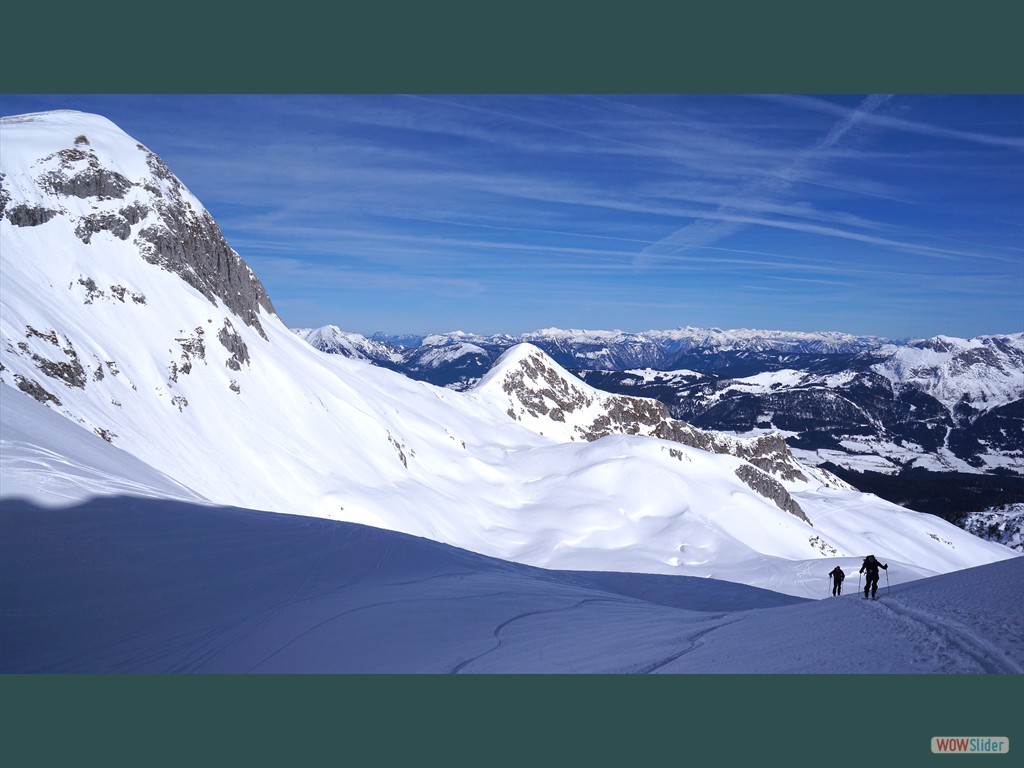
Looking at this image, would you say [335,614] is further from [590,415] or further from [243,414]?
[590,415]

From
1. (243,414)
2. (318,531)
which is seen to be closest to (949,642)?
(318,531)

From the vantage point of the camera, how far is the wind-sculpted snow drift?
3819 cm

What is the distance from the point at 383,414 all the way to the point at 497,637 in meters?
64.8

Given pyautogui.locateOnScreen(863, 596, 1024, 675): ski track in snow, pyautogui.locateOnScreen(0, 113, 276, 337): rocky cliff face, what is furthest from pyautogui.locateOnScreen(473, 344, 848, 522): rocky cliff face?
pyautogui.locateOnScreen(863, 596, 1024, 675): ski track in snow

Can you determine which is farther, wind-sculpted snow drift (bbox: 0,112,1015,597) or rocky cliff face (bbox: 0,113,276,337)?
rocky cliff face (bbox: 0,113,276,337)

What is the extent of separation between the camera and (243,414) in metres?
48.2

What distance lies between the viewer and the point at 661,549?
55.6 meters

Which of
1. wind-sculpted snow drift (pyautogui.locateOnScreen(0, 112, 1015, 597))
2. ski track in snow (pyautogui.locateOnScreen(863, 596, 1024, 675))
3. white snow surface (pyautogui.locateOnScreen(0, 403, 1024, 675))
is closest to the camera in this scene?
ski track in snow (pyautogui.locateOnScreen(863, 596, 1024, 675))

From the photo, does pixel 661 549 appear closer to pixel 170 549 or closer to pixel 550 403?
pixel 170 549

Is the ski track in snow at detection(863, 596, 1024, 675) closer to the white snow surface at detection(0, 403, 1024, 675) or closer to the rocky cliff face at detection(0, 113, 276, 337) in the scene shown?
the white snow surface at detection(0, 403, 1024, 675)

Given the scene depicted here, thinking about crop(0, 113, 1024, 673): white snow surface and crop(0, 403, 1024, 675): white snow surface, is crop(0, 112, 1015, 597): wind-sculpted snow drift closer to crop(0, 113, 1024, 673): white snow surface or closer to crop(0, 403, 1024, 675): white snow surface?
crop(0, 113, 1024, 673): white snow surface

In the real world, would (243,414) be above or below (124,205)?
below

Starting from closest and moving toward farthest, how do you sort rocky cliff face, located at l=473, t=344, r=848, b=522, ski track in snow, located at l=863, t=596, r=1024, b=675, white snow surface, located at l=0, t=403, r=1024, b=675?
ski track in snow, located at l=863, t=596, r=1024, b=675
white snow surface, located at l=0, t=403, r=1024, b=675
rocky cliff face, located at l=473, t=344, r=848, b=522

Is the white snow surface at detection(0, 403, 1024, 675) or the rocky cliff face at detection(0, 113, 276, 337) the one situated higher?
the rocky cliff face at detection(0, 113, 276, 337)
